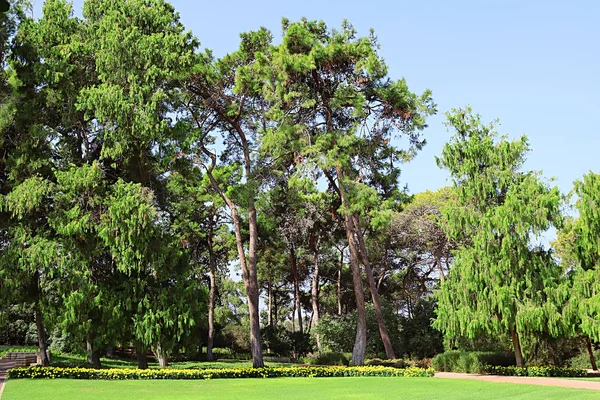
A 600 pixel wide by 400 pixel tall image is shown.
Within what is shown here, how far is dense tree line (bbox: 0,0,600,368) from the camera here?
19.1 meters

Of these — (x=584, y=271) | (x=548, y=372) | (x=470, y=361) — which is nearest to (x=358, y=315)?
(x=470, y=361)

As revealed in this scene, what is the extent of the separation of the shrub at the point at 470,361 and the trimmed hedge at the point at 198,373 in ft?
11.0

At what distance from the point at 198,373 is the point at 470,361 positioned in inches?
415

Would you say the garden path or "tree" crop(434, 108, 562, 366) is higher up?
"tree" crop(434, 108, 562, 366)

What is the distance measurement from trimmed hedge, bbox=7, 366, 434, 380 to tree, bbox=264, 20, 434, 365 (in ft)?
7.88

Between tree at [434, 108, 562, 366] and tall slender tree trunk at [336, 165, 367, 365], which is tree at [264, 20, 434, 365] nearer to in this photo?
tall slender tree trunk at [336, 165, 367, 365]

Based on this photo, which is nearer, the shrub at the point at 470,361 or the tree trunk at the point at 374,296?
the shrub at the point at 470,361

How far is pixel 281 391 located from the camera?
1309 centimetres

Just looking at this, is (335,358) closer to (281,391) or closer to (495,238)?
(495,238)

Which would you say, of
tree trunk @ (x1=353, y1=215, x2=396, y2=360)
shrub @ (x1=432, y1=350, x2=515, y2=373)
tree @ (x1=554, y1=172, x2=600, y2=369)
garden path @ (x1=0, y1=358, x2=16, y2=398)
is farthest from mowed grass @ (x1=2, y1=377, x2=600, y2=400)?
tree trunk @ (x1=353, y1=215, x2=396, y2=360)

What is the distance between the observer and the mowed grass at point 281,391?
11.6 metres

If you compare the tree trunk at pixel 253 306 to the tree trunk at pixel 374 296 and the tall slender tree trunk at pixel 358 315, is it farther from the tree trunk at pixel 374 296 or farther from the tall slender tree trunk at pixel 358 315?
the tree trunk at pixel 374 296

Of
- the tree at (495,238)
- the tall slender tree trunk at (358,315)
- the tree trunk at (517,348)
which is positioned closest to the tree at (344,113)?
the tall slender tree trunk at (358,315)

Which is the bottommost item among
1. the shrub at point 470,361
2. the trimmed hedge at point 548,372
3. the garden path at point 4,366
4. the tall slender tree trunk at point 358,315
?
the trimmed hedge at point 548,372
